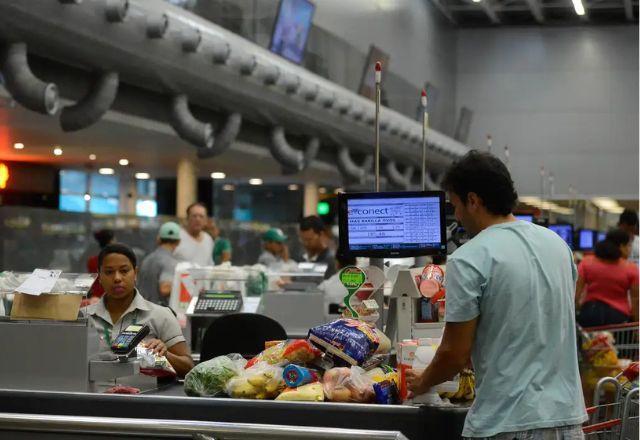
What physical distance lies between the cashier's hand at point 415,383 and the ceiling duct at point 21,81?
633 cm

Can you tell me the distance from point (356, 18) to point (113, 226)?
8.26 metres

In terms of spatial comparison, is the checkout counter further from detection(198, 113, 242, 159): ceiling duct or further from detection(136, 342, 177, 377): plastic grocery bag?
detection(198, 113, 242, 159): ceiling duct

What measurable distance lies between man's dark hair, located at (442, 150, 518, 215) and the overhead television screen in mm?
11358

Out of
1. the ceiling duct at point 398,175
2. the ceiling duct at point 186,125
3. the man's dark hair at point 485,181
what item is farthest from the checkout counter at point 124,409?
the ceiling duct at point 398,175

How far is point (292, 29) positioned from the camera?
15.2 metres

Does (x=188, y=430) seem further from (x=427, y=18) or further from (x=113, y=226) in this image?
(x=427, y=18)

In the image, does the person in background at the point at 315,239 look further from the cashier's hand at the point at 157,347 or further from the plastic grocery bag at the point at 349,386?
the plastic grocery bag at the point at 349,386

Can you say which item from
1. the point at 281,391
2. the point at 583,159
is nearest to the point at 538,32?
the point at 583,159

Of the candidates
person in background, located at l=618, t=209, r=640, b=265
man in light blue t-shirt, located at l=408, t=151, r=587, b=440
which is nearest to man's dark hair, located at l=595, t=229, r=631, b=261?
person in background, located at l=618, t=209, r=640, b=265

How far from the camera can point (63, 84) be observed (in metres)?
10.6

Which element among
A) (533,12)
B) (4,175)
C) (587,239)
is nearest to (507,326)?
(4,175)

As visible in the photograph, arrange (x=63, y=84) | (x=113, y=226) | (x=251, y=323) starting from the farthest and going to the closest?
1. (x=113, y=226)
2. (x=63, y=84)
3. (x=251, y=323)

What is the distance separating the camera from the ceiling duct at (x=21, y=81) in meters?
8.76

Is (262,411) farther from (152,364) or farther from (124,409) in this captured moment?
(152,364)
